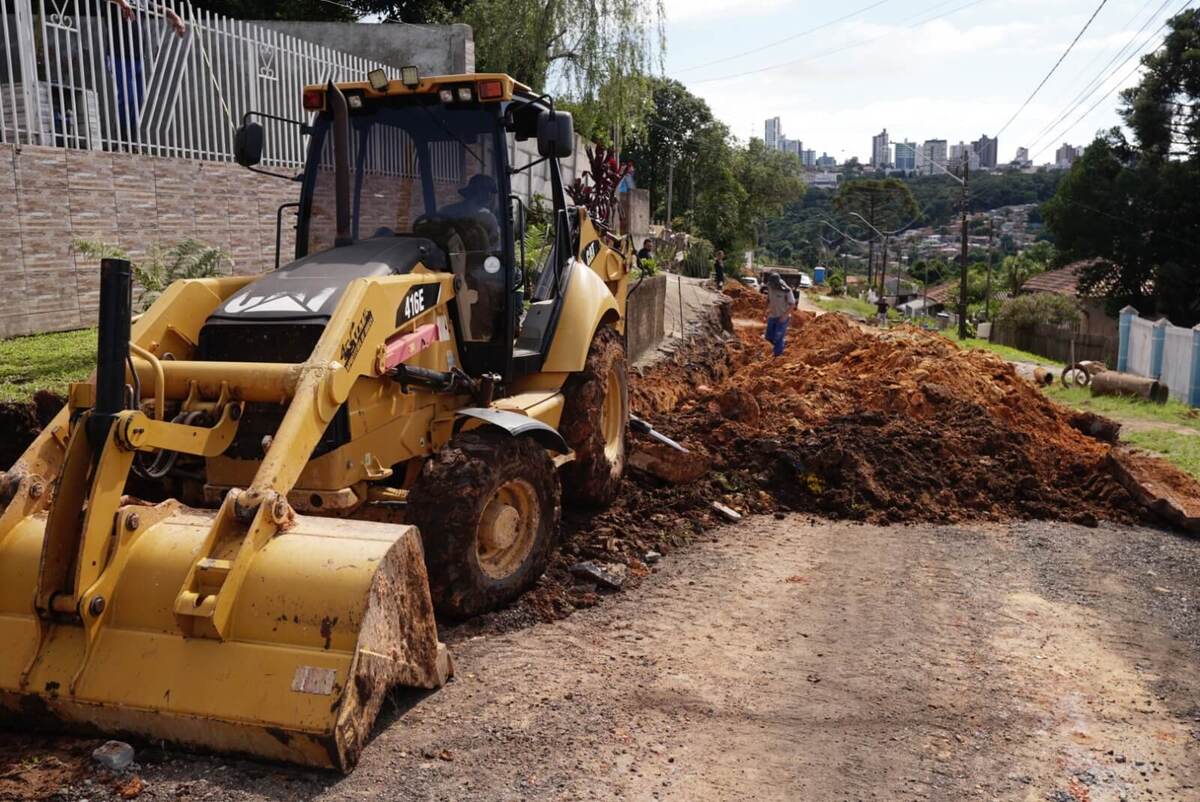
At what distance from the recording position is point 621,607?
618 centimetres

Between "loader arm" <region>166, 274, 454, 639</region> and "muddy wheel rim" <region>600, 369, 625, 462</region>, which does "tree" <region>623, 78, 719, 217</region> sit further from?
"loader arm" <region>166, 274, 454, 639</region>

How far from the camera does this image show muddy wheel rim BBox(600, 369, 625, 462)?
8047 mm

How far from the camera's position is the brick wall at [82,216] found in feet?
36.6

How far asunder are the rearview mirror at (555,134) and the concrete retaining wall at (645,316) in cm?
770

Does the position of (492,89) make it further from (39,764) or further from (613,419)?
(39,764)

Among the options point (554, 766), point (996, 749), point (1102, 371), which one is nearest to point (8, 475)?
point (554, 766)

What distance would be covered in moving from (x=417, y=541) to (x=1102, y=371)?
16007mm

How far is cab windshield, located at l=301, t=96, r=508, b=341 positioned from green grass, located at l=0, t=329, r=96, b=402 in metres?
3.36

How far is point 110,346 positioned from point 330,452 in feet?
4.40

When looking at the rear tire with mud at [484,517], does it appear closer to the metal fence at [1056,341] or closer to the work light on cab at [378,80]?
the work light on cab at [378,80]

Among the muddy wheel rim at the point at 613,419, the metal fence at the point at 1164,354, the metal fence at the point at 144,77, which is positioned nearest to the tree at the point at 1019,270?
the metal fence at the point at 1164,354

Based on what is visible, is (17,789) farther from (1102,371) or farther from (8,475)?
(1102,371)

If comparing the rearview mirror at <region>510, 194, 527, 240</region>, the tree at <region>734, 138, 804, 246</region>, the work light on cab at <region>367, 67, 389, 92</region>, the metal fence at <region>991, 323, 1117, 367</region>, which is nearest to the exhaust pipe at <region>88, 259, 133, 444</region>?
the work light on cab at <region>367, 67, 389, 92</region>

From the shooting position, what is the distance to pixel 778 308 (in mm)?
16812
